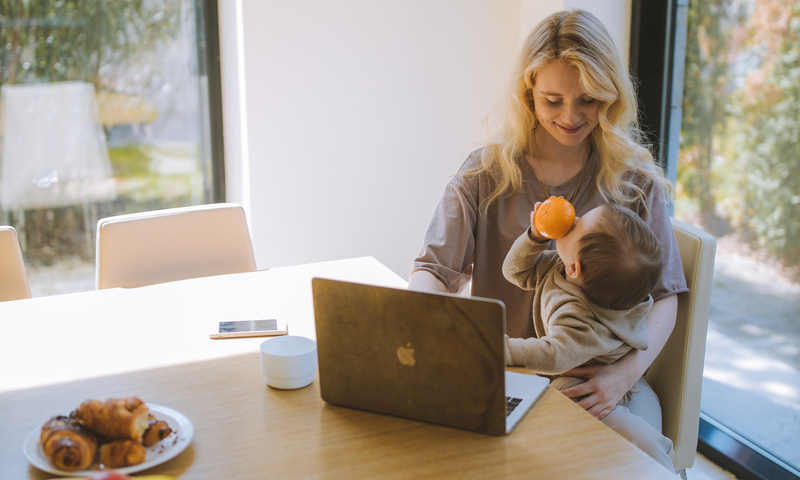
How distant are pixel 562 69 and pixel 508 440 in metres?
0.95

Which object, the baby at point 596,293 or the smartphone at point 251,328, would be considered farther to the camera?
A: the smartphone at point 251,328

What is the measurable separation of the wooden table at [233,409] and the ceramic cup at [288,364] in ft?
0.07

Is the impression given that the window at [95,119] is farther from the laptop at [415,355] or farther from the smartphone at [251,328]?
the laptop at [415,355]

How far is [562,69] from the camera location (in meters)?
1.75

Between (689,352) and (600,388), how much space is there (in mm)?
313

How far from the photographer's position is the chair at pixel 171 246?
6.76 ft

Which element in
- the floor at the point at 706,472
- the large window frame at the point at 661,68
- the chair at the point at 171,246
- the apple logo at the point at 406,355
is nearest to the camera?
the apple logo at the point at 406,355

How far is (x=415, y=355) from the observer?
44.4 inches

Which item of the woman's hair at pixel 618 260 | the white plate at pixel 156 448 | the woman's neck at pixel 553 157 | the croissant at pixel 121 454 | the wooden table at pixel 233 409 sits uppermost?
the woman's neck at pixel 553 157

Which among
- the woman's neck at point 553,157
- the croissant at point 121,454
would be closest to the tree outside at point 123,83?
the woman's neck at point 553,157

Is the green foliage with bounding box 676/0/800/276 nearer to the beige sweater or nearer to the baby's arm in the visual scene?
the beige sweater

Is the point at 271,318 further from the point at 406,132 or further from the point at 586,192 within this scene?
the point at 406,132

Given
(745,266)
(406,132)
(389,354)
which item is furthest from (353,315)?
(406,132)

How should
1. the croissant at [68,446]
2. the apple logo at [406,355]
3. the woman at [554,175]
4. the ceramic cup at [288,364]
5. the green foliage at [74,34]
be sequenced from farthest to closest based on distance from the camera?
the green foliage at [74,34], the woman at [554,175], the ceramic cup at [288,364], the apple logo at [406,355], the croissant at [68,446]
